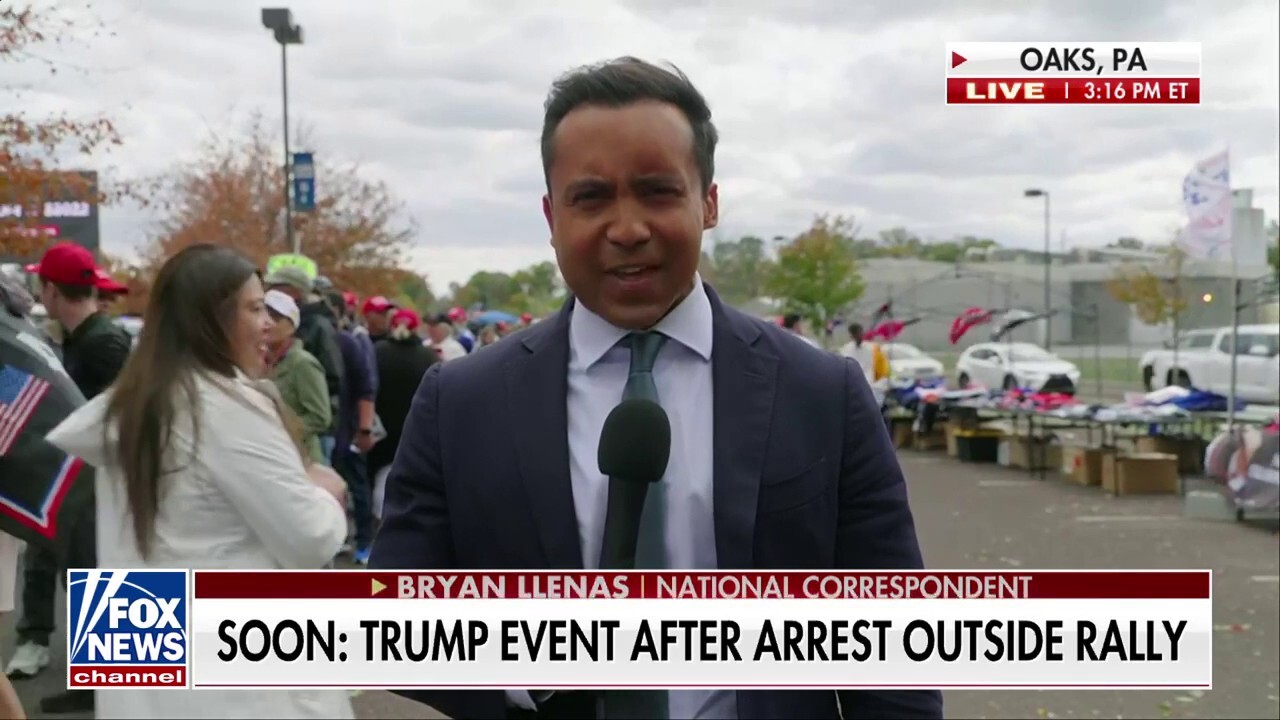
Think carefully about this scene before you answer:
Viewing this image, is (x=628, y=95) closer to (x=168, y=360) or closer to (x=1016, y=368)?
(x=168, y=360)

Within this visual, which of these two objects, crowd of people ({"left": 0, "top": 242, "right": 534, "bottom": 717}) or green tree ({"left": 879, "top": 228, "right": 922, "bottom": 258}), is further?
green tree ({"left": 879, "top": 228, "right": 922, "bottom": 258})

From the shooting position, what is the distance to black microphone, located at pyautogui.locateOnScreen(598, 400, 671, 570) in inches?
54.2

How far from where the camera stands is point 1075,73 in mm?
1840

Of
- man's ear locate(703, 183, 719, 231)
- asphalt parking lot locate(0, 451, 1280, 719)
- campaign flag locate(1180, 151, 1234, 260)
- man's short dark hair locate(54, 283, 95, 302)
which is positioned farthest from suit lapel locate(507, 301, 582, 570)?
campaign flag locate(1180, 151, 1234, 260)

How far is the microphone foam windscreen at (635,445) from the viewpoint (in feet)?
4.51

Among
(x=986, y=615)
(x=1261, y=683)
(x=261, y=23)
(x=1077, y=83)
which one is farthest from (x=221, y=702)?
(x=1261, y=683)

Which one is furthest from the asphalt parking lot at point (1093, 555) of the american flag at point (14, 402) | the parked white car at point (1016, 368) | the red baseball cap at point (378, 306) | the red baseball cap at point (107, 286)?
the parked white car at point (1016, 368)

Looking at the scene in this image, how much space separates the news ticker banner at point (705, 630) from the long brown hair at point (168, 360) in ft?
2.19

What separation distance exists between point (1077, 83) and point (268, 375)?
14.4ft

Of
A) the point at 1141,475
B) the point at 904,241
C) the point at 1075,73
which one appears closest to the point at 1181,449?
the point at 1141,475

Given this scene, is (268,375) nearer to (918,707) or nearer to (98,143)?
(98,143)

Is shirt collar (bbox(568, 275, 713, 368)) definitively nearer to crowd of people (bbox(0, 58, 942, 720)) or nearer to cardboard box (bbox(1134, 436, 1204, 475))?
crowd of people (bbox(0, 58, 942, 720))

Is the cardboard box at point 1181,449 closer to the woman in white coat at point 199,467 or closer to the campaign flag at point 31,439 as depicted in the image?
the woman in white coat at point 199,467

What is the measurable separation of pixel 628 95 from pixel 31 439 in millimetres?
1150
